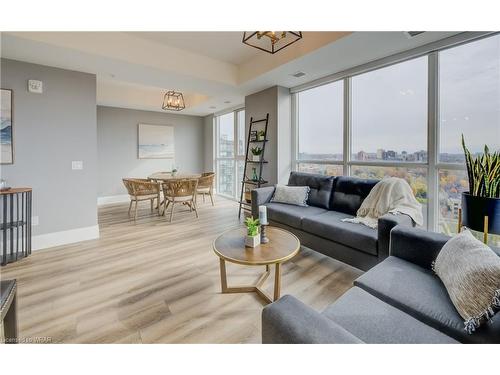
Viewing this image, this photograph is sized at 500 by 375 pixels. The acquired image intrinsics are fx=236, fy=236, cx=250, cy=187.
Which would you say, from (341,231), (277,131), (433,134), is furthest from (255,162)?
(433,134)

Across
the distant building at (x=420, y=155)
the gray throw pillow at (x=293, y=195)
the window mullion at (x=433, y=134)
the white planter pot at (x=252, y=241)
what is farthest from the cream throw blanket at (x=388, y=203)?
the white planter pot at (x=252, y=241)

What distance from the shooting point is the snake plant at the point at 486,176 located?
6.00 feet

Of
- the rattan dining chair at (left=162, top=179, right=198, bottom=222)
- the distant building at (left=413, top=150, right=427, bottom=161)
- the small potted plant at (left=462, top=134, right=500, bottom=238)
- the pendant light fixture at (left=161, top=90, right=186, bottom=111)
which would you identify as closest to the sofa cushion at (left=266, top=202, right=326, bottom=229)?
the distant building at (left=413, top=150, right=427, bottom=161)

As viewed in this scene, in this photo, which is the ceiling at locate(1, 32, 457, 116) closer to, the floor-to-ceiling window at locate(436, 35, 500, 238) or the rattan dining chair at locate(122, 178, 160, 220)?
the floor-to-ceiling window at locate(436, 35, 500, 238)

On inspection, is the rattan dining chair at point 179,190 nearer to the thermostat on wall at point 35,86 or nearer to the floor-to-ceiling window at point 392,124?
the thermostat on wall at point 35,86

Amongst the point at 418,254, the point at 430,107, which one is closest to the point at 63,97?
the point at 418,254

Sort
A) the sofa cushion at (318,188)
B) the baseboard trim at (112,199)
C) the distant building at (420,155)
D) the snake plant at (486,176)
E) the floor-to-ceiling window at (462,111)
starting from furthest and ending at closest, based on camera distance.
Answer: the baseboard trim at (112,199), the sofa cushion at (318,188), the distant building at (420,155), the floor-to-ceiling window at (462,111), the snake plant at (486,176)

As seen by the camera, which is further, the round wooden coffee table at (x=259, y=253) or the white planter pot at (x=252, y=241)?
the white planter pot at (x=252, y=241)

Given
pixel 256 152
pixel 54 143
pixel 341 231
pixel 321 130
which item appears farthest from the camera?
pixel 256 152

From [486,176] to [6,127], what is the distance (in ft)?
16.8

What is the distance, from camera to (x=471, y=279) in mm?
1173

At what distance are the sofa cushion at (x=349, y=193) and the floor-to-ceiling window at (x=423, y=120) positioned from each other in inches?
17.3

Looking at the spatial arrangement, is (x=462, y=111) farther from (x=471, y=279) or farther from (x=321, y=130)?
(x=471, y=279)

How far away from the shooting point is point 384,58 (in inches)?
123
